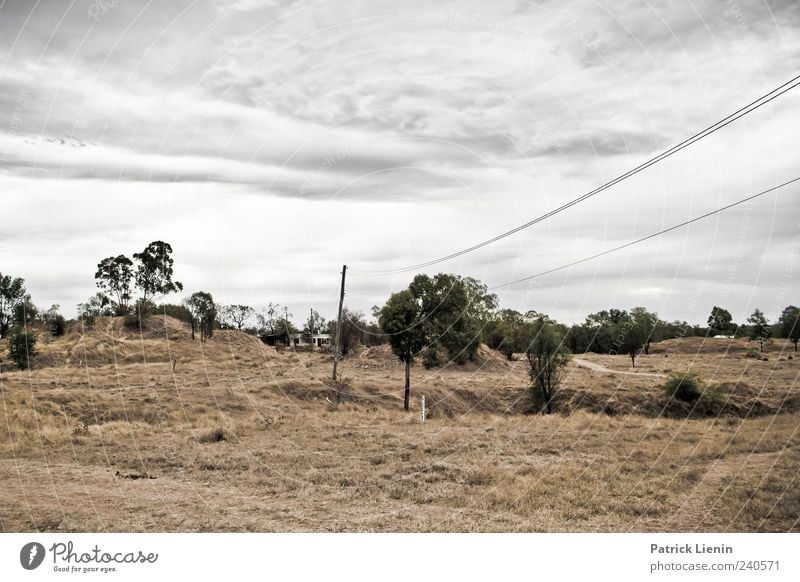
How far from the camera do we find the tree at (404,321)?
35.7 m

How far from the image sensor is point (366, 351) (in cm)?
7675

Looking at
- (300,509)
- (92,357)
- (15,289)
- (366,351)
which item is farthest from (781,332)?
(15,289)

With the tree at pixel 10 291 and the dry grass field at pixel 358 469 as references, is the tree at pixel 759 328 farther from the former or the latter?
the tree at pixel 10 291

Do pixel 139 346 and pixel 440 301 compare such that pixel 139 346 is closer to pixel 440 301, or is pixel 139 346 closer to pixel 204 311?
pixel 204 311

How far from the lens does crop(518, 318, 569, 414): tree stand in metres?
43.0

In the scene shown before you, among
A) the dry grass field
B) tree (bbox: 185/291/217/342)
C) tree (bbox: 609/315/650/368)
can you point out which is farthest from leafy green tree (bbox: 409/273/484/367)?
tree (bbox: 185/291/217/342)

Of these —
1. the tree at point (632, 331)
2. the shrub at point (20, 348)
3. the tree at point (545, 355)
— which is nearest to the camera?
the tree at point (545, 355)

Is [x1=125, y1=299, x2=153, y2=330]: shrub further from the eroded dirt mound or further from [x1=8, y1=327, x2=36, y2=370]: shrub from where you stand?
[x1=8, y1=327, x2=36, y2=370]: shrub

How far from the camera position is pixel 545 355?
142 ft

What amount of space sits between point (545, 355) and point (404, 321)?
1383cm

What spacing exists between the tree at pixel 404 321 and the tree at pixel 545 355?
11394 millimetres

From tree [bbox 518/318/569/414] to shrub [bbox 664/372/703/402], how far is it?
306 inches

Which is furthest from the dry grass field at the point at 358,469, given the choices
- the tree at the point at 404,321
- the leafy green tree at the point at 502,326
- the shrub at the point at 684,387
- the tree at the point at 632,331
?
the leafy green tree at the point at 502,326

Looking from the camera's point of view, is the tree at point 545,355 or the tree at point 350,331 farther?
the tree at point 350,331
